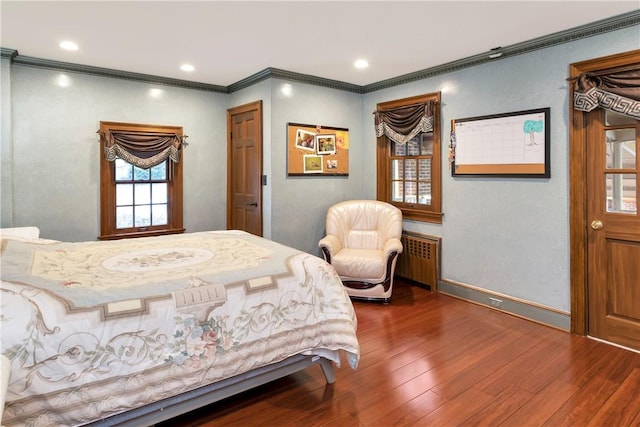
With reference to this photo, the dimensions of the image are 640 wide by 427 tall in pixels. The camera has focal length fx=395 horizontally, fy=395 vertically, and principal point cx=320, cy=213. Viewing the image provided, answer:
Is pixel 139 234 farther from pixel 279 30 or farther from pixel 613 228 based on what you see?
pixel 613 228

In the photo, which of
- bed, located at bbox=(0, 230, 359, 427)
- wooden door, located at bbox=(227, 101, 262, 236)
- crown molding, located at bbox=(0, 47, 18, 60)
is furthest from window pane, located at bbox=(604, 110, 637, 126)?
crown molding, located at bbox=(0, 47, 18, 60)

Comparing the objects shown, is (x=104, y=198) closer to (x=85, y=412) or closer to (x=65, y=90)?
(x=65, y=90)

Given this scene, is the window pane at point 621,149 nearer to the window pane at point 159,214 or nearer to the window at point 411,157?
the window at point 411,157

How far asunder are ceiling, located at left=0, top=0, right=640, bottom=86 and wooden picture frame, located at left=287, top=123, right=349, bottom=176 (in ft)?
2.48

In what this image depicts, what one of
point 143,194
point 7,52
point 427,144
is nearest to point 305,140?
point 427,144

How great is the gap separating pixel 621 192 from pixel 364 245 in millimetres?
2494

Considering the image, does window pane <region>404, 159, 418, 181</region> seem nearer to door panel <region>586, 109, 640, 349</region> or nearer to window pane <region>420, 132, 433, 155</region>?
window pane <region>420, 132, 433, 155</region>

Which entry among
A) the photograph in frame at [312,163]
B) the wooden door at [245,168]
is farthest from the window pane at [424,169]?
the wooden door at [245,168]

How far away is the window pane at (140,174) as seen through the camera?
4691 millimetres

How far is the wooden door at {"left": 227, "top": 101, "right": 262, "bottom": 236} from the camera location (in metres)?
4.72

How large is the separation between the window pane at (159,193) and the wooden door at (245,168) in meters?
0.81

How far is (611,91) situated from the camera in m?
2.95

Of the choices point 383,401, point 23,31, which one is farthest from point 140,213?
point 383,401

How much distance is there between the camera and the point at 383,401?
2.32m
